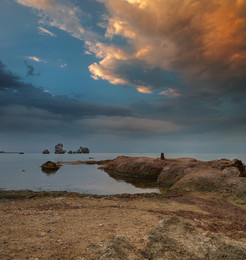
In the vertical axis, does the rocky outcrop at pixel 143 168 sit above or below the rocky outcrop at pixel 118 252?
below

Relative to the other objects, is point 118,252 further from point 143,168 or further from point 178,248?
point 143,168

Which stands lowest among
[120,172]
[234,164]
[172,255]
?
[120,172]

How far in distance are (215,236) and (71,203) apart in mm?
8563

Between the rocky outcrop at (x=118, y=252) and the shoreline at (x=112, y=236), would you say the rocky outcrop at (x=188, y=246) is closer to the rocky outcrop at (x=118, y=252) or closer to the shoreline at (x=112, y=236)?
the shoreline at (x=112, y=236)


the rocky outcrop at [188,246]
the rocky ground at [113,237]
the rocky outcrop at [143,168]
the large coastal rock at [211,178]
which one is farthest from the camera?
the rocky outcrop at [143,168]

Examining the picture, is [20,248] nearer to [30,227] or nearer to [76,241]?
[76,241]

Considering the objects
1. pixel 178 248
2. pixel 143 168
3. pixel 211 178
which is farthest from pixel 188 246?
pixel 143 168

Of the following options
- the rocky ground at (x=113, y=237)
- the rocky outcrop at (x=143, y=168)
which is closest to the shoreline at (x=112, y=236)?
the rocky ground at (x=113, y=237)

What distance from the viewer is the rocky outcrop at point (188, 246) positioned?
3.74 metres

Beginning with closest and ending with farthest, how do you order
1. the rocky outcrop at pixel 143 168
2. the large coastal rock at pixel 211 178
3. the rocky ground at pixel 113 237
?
the rocky ground at pixel 113 237 → the large coastal rock at pixel 211 178 → the rocky outcrop at pixel 143 168

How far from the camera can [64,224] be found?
22.6 feet

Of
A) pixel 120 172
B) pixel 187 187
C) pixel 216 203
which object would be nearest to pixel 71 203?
pixel 216 203

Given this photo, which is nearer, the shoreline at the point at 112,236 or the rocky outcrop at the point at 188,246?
the rocky outcrop at the point at 188,246

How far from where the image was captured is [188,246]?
166 inches
